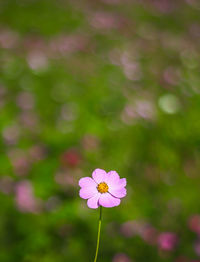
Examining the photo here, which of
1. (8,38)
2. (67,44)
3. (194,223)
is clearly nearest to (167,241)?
(194,223)

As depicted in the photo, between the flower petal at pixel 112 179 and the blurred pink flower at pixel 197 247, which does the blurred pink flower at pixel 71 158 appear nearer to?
the blurred pink flower at pixel 197 247

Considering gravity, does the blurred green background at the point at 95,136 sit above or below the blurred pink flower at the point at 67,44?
above

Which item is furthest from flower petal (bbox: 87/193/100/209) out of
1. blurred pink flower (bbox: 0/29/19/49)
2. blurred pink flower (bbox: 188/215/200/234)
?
blurred pink flower (bbox: 0/29/19/49)

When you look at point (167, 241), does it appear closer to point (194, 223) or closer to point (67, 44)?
point (194, 223)

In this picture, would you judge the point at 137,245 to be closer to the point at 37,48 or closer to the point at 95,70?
the point at 95,70

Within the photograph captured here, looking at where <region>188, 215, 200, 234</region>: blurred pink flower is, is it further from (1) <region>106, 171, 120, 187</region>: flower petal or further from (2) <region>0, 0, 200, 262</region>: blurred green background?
(1) <region>106, 171, 120, 187</region>: flower petal

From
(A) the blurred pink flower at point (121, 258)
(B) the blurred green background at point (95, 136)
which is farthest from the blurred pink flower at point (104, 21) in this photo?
(A) the blurred pink flower at point (121, 258)
